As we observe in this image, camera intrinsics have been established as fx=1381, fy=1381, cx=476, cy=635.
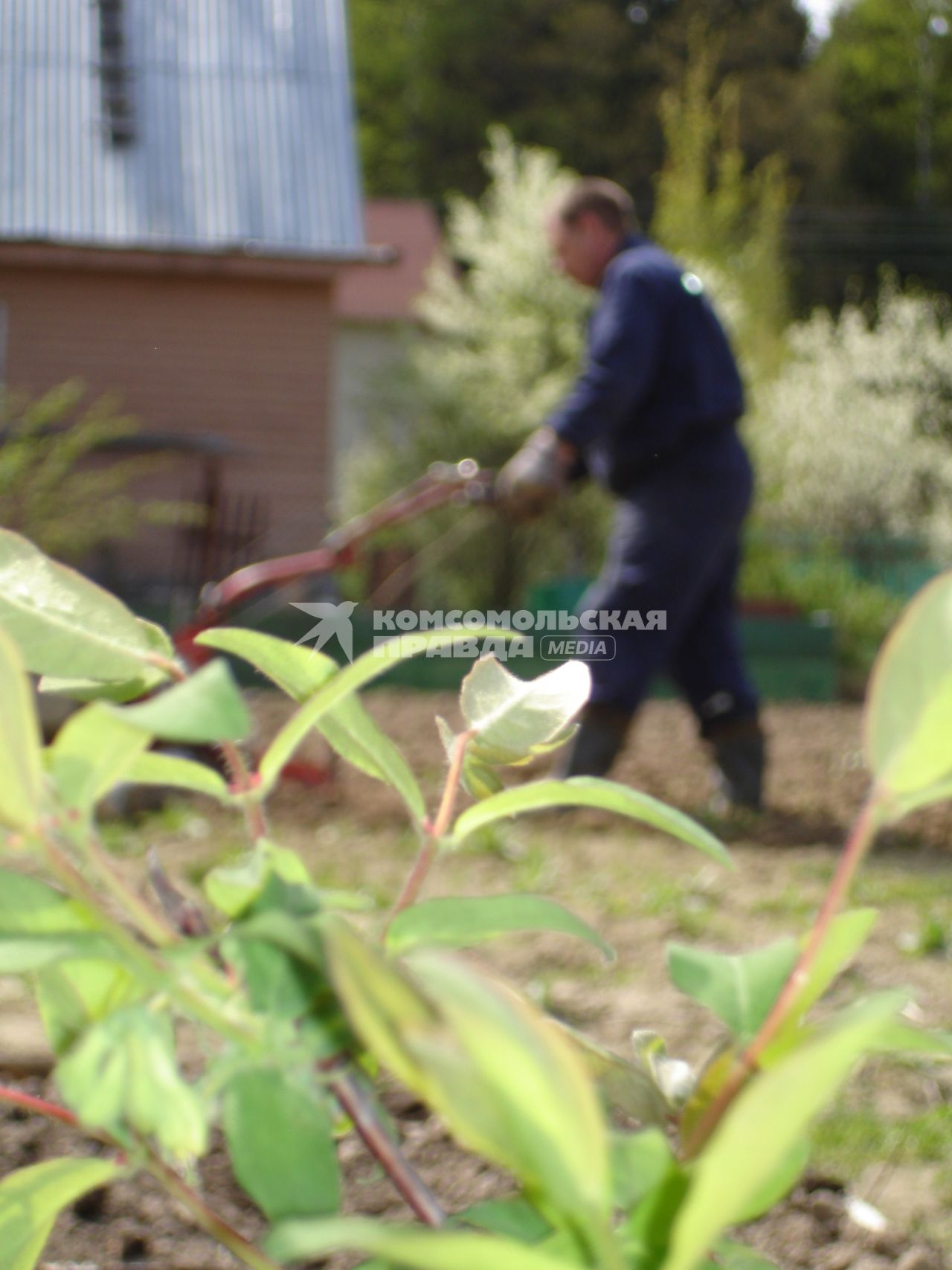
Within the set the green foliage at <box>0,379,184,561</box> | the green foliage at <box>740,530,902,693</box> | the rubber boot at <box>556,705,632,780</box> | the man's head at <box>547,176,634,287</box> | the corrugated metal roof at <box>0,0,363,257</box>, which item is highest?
the corrugated metal roof at <box>0,0,363,257</box>

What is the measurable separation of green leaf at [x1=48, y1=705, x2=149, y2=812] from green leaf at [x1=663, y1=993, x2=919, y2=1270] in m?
0.20

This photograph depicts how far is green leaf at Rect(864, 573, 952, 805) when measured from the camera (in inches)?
15.4

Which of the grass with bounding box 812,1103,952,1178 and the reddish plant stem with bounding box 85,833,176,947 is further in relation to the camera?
the grass with bounding box 812,1103,952,1178

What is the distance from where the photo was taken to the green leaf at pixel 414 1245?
1.03ft

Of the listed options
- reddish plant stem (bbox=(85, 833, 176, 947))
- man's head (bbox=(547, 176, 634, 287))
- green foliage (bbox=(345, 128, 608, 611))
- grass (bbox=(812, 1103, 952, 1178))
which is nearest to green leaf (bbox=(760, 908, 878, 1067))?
reddish plant stem (bbox=(85, 833, 176, 947))

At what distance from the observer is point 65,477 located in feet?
35.0

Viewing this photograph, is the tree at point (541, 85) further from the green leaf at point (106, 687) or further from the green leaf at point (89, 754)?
the green leaf at point (89, 754)

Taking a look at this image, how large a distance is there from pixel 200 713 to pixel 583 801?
0.64ft

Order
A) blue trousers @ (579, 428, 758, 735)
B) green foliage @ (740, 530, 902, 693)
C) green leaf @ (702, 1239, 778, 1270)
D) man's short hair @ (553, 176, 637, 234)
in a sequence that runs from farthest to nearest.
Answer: green foliage @ (740, 530, 902, 693), man's short hair @ (553, 176, 637, 234), blue trousers @ (579, 428, 758, 735), green leaf @ (702, 1239, 778, 1270)

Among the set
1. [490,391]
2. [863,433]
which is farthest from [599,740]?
[863,433]

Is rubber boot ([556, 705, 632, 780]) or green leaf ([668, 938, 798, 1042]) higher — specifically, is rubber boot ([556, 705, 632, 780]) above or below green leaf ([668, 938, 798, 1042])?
below

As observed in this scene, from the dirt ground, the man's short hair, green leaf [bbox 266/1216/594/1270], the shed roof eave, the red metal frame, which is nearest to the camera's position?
green leaf [bbox 266/1216/594/1270]

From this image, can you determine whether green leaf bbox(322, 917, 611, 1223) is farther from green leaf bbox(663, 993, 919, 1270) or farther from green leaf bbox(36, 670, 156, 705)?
green leaf bbox(36, 670, 156, 705)

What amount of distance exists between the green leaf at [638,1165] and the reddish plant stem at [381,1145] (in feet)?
0.22
